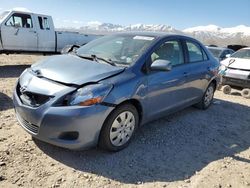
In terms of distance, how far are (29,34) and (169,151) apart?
351 inches

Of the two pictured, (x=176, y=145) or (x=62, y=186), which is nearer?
(x=62, y=186)

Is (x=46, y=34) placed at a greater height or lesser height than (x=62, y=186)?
greater

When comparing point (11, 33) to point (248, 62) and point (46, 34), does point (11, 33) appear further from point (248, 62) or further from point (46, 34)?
point (248, 62)

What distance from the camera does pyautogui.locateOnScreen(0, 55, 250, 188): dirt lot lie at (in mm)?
3434

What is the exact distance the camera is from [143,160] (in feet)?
13.1

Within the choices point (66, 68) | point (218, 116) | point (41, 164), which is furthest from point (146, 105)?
point (218, 116)

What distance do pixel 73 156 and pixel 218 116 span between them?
3.80m

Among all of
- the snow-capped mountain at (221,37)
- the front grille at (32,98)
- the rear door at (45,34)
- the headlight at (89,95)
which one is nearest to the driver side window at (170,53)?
the headlight at (89,95)

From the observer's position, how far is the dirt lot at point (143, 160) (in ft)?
11.3

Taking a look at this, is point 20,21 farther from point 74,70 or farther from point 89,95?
point 89,95

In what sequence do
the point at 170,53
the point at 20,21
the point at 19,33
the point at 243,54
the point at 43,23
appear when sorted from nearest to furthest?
the point at 170,53 → the point at 243,54 → the point at 19,33 → the point at 20,21 → the point at 43,23

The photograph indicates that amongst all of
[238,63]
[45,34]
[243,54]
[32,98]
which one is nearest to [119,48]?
[32,98]

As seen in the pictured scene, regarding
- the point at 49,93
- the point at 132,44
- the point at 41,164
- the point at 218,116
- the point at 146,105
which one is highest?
the point at 132,44

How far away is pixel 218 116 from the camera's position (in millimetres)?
6391
